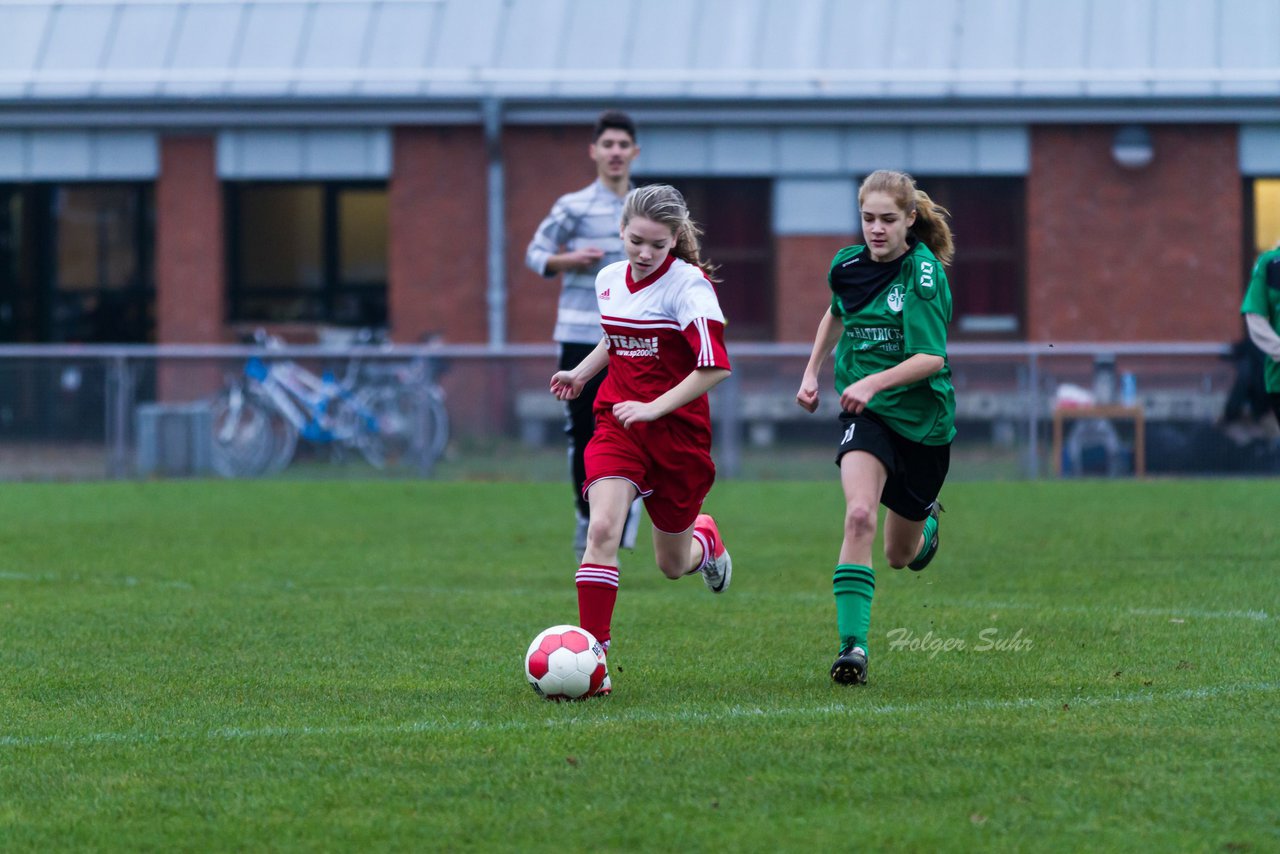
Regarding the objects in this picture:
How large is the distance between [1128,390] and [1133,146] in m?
6.26

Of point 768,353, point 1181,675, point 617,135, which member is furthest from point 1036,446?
point 1181,675

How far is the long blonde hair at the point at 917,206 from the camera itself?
6051 mm

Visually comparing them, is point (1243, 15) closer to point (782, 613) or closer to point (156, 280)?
point (156, 280)

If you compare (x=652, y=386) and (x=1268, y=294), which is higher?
(x=1268, y=294)

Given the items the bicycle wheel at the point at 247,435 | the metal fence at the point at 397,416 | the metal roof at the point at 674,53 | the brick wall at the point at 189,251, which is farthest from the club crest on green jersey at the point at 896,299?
the brick wall at the point at 189,251

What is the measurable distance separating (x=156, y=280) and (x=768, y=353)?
33.5ft

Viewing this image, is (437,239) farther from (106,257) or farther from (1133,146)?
(1133,146)

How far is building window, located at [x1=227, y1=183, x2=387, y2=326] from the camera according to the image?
22.9 metres

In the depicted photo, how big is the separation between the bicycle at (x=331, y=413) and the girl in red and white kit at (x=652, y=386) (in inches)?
402

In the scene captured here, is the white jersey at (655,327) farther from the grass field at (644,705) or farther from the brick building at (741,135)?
the brick building at (741,135)

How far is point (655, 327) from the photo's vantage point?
6105 millimetres

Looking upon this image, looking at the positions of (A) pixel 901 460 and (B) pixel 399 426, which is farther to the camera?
(B) pixel 399 426

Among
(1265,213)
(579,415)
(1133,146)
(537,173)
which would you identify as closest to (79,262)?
(537,173)

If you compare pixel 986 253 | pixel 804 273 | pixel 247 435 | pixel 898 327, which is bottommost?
pixel 247 435
